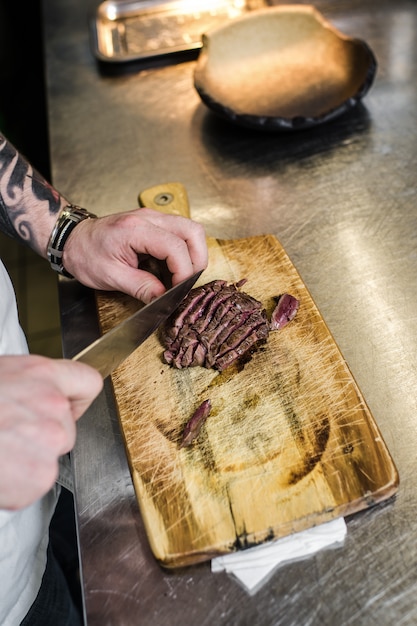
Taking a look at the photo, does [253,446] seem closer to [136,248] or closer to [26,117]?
[136,248]

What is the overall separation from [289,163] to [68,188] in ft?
3.55

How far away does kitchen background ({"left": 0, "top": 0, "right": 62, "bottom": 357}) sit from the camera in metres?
5.00

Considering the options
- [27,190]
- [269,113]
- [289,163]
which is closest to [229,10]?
[269,113]

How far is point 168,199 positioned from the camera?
2627 mm

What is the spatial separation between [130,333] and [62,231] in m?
0.67

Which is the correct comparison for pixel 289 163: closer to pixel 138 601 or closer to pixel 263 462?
pixel 263 462

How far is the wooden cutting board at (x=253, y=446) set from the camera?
1650mm

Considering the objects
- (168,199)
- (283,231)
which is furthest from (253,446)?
(168,199)

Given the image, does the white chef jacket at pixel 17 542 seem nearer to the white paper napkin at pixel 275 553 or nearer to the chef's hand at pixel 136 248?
the chef's hand at pixel 136 248

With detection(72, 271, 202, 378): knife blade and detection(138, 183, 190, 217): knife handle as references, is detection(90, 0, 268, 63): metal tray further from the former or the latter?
detection(72, 271, 202, 378): knife blade

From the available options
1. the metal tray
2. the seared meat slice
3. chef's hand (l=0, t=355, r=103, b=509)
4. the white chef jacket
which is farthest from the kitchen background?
chef's hand (l=0, t=355, r=103, b=509)

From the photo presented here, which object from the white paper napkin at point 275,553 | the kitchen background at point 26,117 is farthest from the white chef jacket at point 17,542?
the kitchen background at point 26,117

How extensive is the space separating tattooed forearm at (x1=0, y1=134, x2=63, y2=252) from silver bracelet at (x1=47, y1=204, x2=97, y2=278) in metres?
0.05

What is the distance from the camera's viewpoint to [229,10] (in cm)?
389
